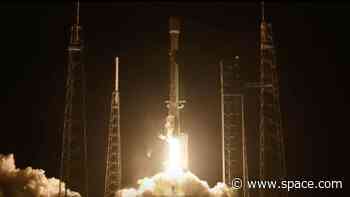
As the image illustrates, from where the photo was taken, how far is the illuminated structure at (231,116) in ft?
88.3

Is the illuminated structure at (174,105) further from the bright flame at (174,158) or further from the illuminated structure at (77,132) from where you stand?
the illuminated structure at (77,132)

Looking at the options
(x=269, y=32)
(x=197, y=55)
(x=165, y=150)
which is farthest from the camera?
(x=197, y=55)

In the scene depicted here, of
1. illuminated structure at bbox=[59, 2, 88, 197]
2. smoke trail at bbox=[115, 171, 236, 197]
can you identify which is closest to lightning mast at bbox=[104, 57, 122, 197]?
smoke trail at bbox=[115, 171, 236, 197]

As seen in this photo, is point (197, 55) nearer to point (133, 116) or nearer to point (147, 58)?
point (147, 58)

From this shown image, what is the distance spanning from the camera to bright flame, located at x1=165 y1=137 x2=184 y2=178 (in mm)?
25156

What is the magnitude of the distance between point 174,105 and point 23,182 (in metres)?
7.46

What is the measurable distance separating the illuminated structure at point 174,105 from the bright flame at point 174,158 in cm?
10

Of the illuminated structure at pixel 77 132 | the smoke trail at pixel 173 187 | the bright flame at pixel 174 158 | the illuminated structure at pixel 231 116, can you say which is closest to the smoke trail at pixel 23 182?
the illuminated structure at pixel 77 132

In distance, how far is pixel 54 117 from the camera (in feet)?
97.5

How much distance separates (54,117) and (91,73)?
2835mm

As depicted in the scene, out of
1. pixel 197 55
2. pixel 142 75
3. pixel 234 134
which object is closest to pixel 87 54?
pixel 142 75

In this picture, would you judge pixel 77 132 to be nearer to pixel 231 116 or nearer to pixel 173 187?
pixel 173 187

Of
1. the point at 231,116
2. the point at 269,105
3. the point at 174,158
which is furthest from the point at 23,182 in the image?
the point at 269,105

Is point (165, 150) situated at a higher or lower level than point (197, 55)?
lower
